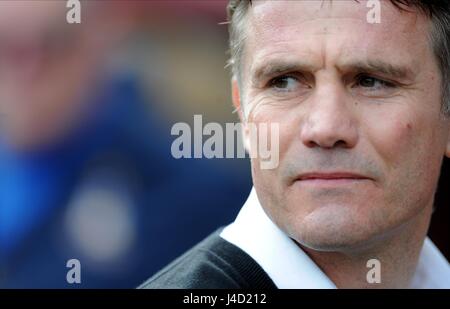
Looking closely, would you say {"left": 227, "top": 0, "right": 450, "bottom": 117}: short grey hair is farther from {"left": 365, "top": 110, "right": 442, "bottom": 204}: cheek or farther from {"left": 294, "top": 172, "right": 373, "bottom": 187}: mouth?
{"left": 294, "top": 172, "right": 373, "bottom": 187}: mouth

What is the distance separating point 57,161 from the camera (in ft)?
10.4

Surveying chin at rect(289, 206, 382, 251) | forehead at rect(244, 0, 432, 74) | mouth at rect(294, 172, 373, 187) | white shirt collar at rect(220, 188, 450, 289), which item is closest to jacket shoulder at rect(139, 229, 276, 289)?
white shirt collar at rect(220, 188, 450, 289)

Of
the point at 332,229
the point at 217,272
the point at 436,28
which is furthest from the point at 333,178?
the point at 436,28

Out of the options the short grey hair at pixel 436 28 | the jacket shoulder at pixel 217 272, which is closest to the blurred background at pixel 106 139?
the short grey hair at pixel 436 28

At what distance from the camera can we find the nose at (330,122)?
5.25 feet

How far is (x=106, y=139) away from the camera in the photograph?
3170mm

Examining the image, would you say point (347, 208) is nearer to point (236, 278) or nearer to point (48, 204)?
point (236, 278)

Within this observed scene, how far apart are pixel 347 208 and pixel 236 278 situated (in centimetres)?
31

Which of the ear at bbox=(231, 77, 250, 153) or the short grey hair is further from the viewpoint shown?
the ear at bbox=(231, 77, 250, 153)

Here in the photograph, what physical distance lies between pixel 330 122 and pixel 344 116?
0.04m

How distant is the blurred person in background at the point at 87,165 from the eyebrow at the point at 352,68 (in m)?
1.47

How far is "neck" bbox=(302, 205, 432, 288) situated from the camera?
182 cm

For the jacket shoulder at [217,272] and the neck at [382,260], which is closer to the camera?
the jacket shoulder at [217,272]

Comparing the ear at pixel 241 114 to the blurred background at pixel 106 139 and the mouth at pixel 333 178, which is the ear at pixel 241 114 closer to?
the mouth at pixel 333 178
